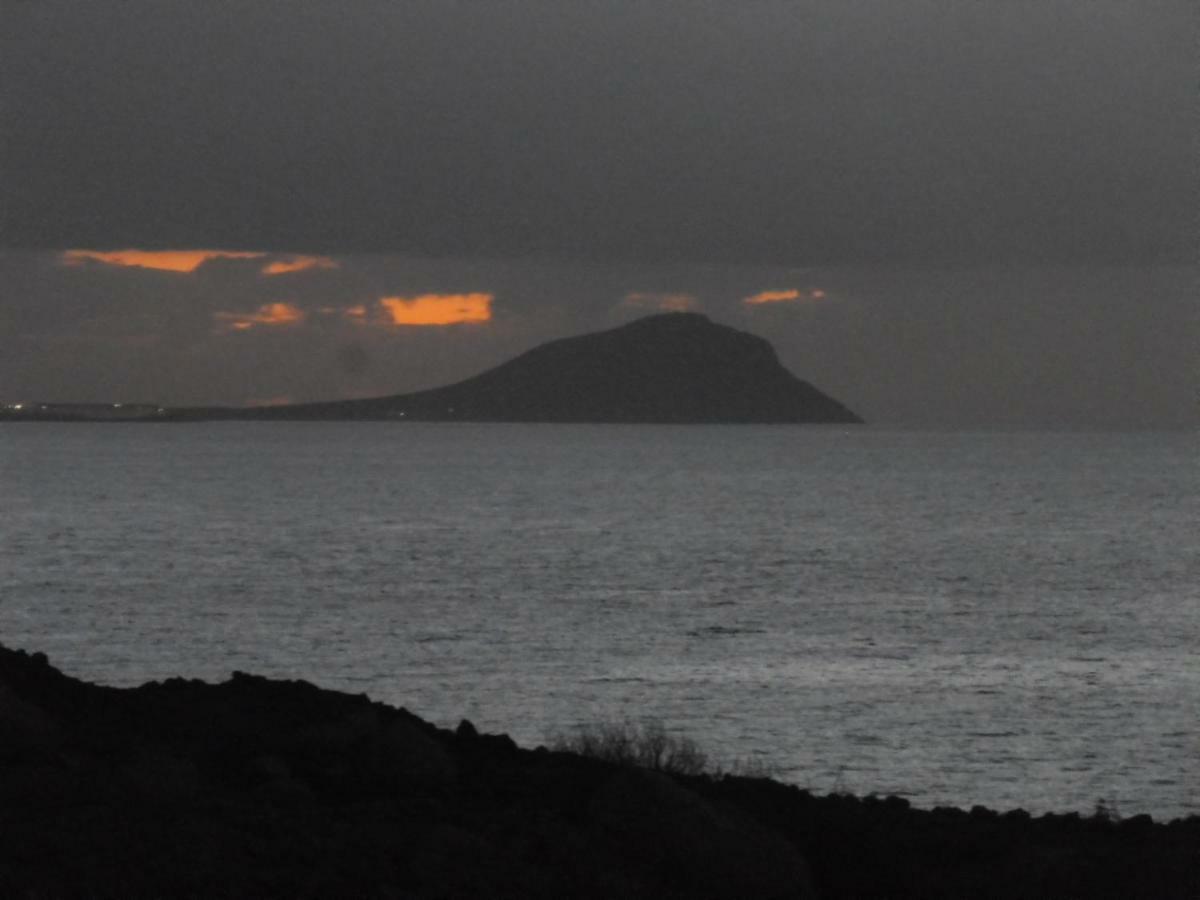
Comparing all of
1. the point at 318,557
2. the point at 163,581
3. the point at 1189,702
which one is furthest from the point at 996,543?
the point at 1189,702

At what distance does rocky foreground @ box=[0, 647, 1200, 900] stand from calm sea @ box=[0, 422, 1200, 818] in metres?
12.3

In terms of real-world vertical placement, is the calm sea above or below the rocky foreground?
below

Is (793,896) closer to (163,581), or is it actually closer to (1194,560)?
(163,581)

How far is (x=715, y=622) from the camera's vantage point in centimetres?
5162

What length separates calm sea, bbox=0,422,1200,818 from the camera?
1238 inches

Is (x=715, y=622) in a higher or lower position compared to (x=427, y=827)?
lower

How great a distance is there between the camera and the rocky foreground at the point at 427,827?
10.3m

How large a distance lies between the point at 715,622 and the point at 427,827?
40.8 meters

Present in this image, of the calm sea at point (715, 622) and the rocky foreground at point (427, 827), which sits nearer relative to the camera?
the rocky foreground at point (427, 827)

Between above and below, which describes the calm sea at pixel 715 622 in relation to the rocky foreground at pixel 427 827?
below

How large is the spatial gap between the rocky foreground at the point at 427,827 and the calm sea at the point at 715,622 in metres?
12.3

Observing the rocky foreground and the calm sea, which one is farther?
the calm sea

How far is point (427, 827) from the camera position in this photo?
36.8 ft

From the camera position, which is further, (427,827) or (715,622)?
(715,622)
